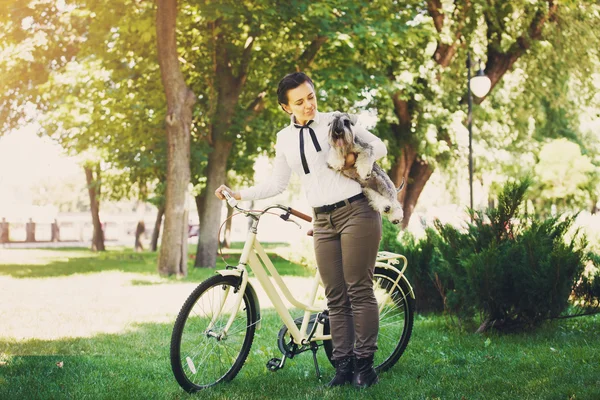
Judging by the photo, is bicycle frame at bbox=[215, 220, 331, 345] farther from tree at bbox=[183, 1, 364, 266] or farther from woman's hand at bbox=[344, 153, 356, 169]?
tree at bbox=[183, 1, 364, 266]

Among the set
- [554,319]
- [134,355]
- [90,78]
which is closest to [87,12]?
[90,78]

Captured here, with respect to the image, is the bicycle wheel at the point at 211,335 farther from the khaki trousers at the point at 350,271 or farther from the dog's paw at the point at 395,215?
the dog's paw at the point at 395,215

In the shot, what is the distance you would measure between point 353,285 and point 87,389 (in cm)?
190

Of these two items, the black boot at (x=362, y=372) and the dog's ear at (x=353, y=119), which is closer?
the dog's ear at (x=353, y=119)

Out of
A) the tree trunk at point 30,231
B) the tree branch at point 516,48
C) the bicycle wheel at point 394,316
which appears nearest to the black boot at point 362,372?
the bicycle wheel at point 394,316

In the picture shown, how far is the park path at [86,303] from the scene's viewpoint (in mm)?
7535

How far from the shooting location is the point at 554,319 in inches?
266

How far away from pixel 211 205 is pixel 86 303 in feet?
29.0

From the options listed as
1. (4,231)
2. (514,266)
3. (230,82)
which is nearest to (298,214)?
(514,266)

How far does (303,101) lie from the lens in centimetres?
449

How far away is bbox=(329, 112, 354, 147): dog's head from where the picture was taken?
4.32 metres

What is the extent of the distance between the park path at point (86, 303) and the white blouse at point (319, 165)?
2728 millimetres

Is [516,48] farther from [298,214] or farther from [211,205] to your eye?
[298,214]

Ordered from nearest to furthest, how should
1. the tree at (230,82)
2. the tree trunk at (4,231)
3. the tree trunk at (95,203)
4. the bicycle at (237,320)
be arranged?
the bicycle at (237,320), the tree at (230,82), the tree trunk at (95,203), the tree trunk at (4,231)
